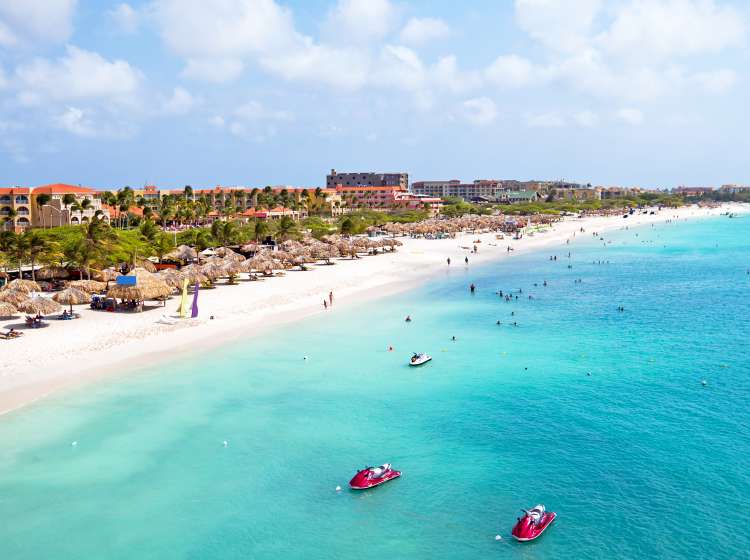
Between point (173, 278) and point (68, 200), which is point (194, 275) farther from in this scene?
point (68, 200)

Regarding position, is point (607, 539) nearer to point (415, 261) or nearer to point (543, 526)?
point (543, 526)

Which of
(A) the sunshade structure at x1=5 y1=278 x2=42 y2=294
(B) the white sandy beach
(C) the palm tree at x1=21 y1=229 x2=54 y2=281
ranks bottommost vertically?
(B) the white sandy beach

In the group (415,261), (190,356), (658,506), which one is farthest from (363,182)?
(658,506)

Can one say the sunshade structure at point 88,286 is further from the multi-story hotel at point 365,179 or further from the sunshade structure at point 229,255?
the multi-story hotel at point 365,179

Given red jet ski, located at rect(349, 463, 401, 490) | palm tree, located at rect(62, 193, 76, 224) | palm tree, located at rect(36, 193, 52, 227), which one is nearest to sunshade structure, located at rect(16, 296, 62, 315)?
red jet ski, located at rect(349, 463, 401, 490)

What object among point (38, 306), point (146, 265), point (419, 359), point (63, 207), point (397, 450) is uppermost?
point (63, 207)

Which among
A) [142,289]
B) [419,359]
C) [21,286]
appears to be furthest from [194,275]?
[419,359]

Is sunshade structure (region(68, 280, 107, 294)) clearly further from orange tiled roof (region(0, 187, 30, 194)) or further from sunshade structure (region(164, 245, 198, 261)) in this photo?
orange tiled roof (region(0, 187, 30, 194))
